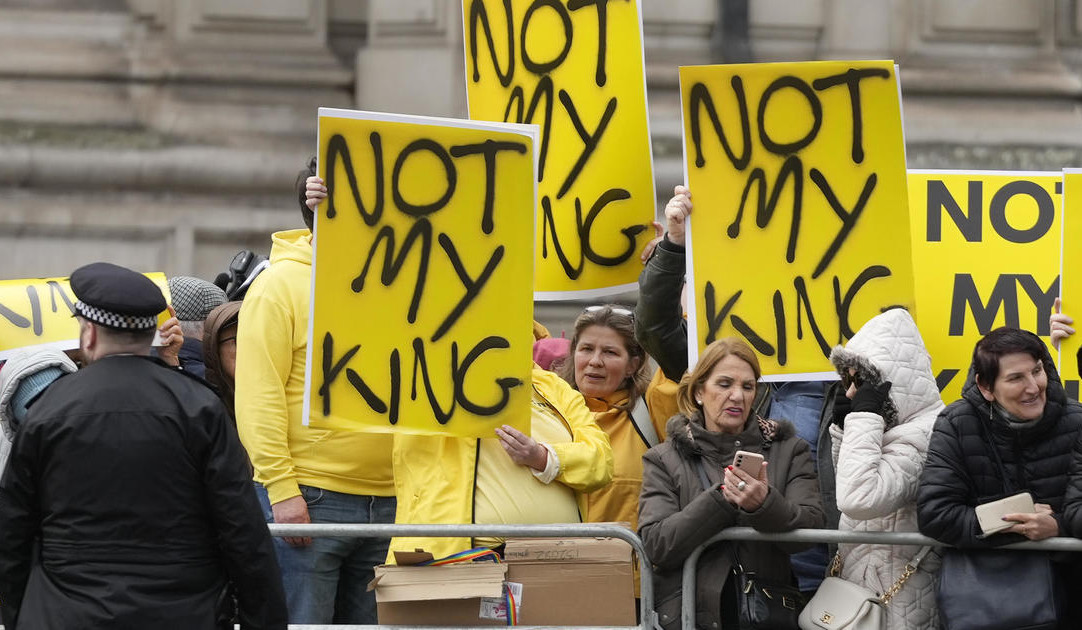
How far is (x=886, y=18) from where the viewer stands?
393 inches

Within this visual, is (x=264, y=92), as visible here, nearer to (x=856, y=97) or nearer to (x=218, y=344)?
(x=218, y=344)

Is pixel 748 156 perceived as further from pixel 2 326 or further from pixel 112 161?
pixel 112 161

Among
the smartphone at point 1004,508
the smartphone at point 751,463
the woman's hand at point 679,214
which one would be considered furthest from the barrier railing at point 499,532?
the woman's hand at point 679,214

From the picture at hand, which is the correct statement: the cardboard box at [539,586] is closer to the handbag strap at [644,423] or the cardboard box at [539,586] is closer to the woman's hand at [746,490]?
the woman's hand at [746,490]

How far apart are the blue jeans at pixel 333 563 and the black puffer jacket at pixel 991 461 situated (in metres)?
1.59

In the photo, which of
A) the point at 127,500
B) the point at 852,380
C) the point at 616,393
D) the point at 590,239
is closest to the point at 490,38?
the point at 590,239

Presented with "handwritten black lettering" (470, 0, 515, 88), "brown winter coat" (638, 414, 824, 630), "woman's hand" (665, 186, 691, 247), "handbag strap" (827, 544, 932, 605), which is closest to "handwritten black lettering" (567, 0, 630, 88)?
"handwritten black lettering" (470, 0, 515, 88)

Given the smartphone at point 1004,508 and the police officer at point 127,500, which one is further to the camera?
the smartphone at point 1004,508

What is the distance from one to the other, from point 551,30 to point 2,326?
78.1 inches

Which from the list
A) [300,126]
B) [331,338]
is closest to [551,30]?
[331,338]

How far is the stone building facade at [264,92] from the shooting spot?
32.3 ft

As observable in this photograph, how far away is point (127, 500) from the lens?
4305 mm

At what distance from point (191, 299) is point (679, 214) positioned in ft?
6.10

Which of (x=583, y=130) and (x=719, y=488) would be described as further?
(x=583, y=130)
